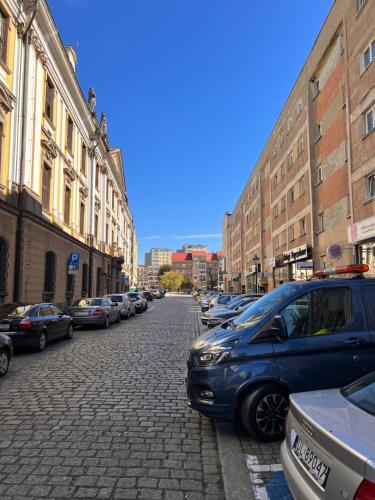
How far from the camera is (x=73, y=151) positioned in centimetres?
2884

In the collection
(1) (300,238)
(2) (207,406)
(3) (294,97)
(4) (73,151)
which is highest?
(3) (294,97)

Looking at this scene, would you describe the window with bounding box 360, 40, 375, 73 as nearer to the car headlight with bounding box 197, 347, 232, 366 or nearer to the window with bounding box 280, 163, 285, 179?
the window with bounding box 280, 163, 285, 179

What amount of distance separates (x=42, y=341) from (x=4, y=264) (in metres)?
6.98

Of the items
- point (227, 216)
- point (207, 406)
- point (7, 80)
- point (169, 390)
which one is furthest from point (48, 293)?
point (227, 216)

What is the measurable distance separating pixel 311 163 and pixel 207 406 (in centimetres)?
2312

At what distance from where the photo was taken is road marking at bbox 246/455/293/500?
3445mm

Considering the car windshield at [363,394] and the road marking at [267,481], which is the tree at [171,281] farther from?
the car windshield at [363,394]

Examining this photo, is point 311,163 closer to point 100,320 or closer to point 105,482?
point 100,320

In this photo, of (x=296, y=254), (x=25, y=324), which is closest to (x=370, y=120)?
(x=296, y=254)

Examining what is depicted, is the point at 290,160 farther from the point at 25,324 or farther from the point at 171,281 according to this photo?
the point at 171,281

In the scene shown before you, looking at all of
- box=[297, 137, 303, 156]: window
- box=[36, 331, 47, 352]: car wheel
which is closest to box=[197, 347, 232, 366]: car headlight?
box=[36, 331, 47, 352]: car wheel

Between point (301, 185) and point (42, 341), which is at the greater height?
point (301, 185)

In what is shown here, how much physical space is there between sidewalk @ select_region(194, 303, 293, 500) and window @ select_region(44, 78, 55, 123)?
21.5 metres

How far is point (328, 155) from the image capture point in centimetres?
2294
